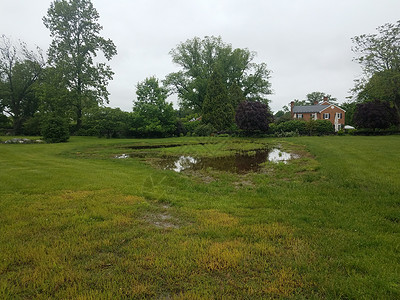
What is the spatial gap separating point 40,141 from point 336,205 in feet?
86.3

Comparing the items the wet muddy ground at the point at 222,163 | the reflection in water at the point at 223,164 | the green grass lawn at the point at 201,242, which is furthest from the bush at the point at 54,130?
the green grass lawn at the point at 201,242

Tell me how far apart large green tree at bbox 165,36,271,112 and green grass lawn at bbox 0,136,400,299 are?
37633mm

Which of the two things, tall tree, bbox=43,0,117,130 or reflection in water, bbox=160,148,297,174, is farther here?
tall tree, bbox=43,0,117,130

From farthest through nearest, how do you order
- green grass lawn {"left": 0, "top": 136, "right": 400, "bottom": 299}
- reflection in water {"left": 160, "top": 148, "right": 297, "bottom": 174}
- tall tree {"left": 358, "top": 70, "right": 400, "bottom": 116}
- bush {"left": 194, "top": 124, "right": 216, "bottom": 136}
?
bush {"left": 194, "top": 124, "right": 216, "bottom": 136}, tall tree {"left": 358, "top": 70, "right": 400, "bottom": 116}, reflection in water {"left": 160, "top": 148, "right": 297, "bottom": 174}, green grass lawn {"left": 0, "top": 136, "right": 400, "bottom": 299}

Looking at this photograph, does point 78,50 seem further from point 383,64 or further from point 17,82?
point 383,64

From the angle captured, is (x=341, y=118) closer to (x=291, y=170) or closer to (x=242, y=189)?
(x=291, y=170)

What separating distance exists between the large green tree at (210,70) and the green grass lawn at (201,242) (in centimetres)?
3763

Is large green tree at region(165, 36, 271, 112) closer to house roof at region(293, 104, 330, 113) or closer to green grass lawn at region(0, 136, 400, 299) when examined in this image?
house roof at region(293, 104, 330, 113)

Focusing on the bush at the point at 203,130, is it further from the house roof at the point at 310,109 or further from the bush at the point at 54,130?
the house roof at the point at 310,109

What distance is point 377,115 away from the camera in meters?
30.2

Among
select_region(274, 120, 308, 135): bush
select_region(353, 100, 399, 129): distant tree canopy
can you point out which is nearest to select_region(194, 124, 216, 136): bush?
select_region(274, 120, 308, 135): bush

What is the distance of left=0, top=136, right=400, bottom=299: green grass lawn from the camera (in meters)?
2.34

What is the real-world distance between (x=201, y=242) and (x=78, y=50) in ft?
104

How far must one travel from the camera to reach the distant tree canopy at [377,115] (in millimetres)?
30234
